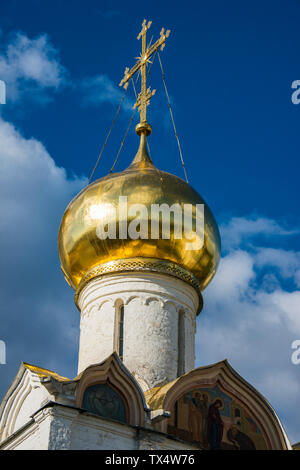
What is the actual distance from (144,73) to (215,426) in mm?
6370

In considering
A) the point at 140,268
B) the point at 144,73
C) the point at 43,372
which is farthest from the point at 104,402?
the point at 144,73

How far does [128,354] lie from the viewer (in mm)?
10430

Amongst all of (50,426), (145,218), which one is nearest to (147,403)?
(50,426)

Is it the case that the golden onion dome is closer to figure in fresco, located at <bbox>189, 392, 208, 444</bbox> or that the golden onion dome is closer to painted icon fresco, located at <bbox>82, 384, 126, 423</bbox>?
figure in fresco, located at <bbox>189, 392, 208, 444</bbox>

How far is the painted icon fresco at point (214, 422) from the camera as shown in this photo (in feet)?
30.8

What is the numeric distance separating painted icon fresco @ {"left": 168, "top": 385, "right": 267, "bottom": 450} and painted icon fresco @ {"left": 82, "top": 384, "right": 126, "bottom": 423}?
0.64 metres

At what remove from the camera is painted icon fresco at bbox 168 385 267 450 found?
9383 millimetres

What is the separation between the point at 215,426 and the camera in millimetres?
9641

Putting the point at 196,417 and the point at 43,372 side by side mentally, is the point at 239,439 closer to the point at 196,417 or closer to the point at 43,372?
the point at 196,417

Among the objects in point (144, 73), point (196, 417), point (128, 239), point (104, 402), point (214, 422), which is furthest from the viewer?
point (144, 73)

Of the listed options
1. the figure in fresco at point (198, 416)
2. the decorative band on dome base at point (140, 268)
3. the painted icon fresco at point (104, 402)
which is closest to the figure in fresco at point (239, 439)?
the figure in fresco at point (198, 416)

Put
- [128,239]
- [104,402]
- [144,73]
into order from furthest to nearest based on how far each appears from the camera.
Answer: [144,73], [128,239], [104,402]
